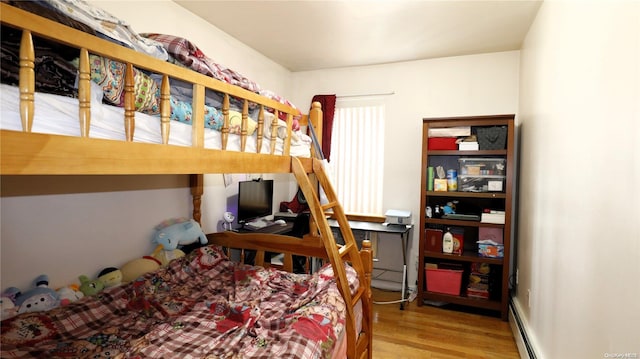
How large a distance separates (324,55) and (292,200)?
179 centimetres

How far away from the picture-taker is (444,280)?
10.8ft

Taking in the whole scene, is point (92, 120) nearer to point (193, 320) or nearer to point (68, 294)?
point (193, 320)

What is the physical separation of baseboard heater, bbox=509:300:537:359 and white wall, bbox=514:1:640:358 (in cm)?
6

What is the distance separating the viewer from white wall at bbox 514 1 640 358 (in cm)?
112

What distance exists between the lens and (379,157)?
12.9 feet

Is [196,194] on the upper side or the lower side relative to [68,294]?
upper

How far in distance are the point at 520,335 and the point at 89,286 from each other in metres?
3.01

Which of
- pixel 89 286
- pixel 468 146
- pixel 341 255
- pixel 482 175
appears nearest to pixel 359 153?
pixel 468 146

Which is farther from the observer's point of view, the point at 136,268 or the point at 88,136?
the point at 136,268

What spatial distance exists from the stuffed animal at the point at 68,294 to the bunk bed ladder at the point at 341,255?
1379 mm

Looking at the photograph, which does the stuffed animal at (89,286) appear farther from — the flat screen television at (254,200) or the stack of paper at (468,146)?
the stack of paper at (468,146)

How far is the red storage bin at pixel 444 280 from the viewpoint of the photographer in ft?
10.7

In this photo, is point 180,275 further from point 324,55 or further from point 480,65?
point 480,65

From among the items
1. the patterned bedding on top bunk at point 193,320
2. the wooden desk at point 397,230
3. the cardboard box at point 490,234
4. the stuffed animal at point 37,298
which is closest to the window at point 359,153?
the wooden desk at point 397,230
